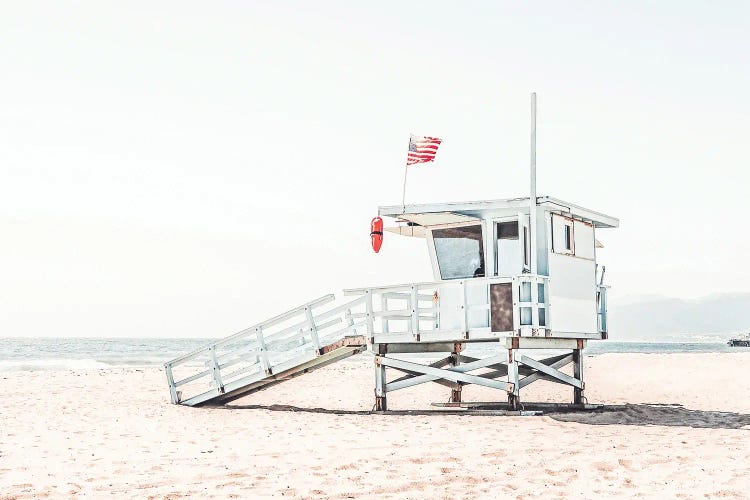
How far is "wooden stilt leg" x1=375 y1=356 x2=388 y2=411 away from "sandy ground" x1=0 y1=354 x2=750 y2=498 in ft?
1.70

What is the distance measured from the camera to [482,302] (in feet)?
54.9

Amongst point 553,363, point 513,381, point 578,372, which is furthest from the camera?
point 553,363

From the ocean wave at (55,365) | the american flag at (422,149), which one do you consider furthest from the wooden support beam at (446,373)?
the ocean wave at (55,365)

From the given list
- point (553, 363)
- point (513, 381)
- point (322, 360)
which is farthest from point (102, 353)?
point (513, 381)

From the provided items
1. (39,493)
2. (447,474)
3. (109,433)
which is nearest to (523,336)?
(447,474)

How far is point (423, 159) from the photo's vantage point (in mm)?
17750

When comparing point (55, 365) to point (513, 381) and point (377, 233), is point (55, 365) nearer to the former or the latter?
point (377, 233)

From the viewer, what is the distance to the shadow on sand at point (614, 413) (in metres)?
15.6

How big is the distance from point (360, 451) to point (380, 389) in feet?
19.0

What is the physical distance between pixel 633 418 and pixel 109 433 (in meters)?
9.44

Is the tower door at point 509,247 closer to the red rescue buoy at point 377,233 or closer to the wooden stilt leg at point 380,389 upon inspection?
the red rescue buoy at point 377,233

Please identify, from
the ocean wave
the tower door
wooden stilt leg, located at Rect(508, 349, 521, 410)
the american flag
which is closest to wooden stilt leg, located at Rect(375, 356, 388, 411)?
wooden stilt leg, located at Rect(508, 349, 521, 410)

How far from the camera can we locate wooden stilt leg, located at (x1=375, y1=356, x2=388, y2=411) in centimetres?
1755

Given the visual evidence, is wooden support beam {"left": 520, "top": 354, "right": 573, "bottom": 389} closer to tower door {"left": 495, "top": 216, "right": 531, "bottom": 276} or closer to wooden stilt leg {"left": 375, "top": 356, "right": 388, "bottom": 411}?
tower door {"left": 495, "top": 216, "right": 531, "bottom": 276}
